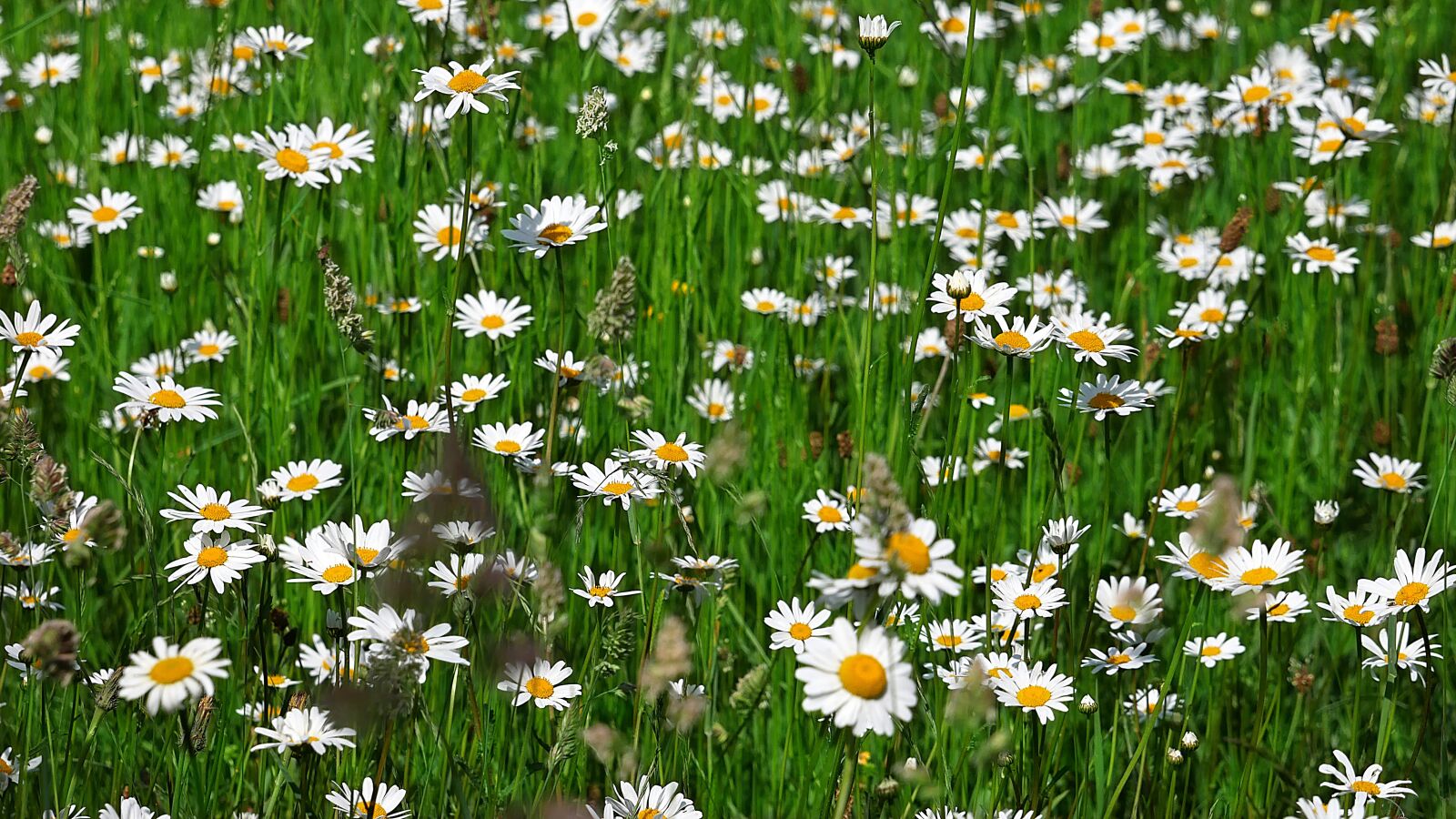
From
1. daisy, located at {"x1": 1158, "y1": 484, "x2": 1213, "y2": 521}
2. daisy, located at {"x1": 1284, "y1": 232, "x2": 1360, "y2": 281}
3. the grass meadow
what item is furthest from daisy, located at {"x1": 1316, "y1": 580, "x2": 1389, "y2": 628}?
daisy, located at {"x1": 1284, "y1": 232, "x2": 1360, "y2": 281}

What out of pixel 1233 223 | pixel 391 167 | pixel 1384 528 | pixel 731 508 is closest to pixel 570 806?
pixel 731 508

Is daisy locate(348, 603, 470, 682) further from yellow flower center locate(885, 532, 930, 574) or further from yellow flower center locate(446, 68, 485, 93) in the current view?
yellow flower center locate(446, 68, 485, 93)

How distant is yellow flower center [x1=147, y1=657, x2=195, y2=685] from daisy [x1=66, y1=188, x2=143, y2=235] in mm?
2041

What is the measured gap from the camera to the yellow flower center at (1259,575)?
1.98m

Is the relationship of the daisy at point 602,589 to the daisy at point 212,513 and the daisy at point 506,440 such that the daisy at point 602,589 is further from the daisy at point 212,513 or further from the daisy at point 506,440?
the daisy at point 212,513

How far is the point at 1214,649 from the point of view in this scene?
2158mm

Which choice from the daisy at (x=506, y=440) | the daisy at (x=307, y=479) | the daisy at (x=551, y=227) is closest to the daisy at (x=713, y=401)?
the daisy at (x=506, y=440)

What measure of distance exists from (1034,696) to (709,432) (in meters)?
1.21

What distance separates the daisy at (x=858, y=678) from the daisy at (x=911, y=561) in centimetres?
6

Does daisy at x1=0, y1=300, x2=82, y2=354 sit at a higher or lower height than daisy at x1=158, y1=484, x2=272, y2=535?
higher

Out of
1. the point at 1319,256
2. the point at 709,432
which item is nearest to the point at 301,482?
the point at 709,432

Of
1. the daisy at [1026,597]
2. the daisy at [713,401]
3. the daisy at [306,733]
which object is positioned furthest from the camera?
the daisy at [713,401]

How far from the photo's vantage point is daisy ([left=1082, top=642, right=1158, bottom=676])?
1.98 metres

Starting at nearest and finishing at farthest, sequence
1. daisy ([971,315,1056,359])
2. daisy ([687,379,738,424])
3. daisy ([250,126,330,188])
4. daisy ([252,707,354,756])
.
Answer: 1. daisy ([252,707,354,756])
2. daisy ([971,315,1056,359])
3. daisy ([250,126,330,188])
4. daisy ([687,379,738,424])
